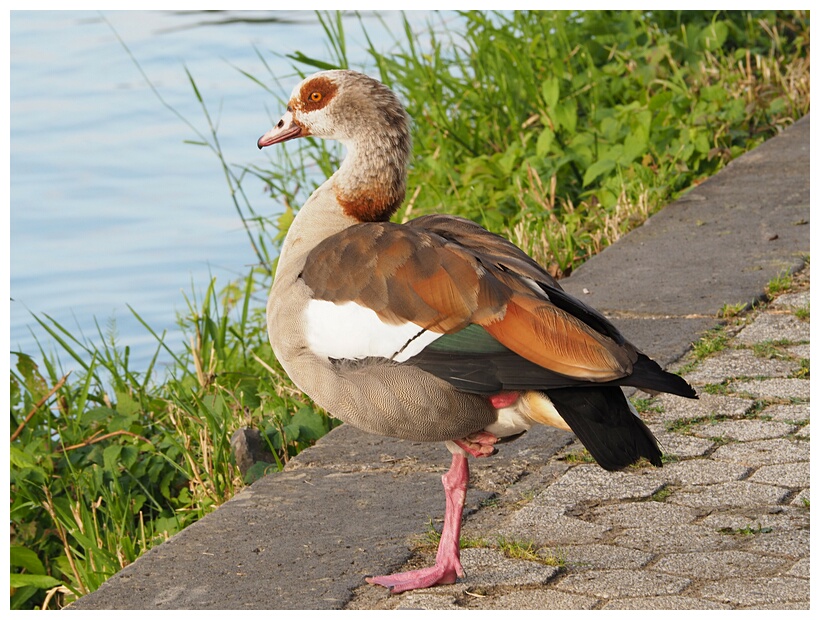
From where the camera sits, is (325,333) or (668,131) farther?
A: (668,131)

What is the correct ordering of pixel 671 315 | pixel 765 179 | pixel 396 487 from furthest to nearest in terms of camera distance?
pixel 765 179
pixel 671 315
pixel 396 487

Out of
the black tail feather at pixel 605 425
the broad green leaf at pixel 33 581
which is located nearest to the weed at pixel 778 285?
the black tail feather at pixel 605 425

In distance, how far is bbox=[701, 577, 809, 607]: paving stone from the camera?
3227mm

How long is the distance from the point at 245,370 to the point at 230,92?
17.1ft

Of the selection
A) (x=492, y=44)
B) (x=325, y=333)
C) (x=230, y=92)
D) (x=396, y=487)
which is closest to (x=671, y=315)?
(x=396, y=487)

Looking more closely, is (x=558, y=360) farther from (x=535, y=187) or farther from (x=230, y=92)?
(x=230, y=92)

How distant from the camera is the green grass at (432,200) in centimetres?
475

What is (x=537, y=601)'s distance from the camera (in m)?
3.31

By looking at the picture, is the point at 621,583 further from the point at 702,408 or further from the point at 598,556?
the point at 702,408

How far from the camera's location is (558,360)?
A: 128 inches

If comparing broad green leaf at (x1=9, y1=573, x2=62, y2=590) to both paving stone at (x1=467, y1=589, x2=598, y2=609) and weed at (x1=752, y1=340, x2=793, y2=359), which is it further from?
weed at (x1=752, y1=340, x2=793, y2=359)

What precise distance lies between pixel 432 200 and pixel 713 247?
2.28 metres

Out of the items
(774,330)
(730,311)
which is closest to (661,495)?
(774,330)

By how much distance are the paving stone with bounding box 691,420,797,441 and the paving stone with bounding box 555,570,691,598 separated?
3.40 ft
